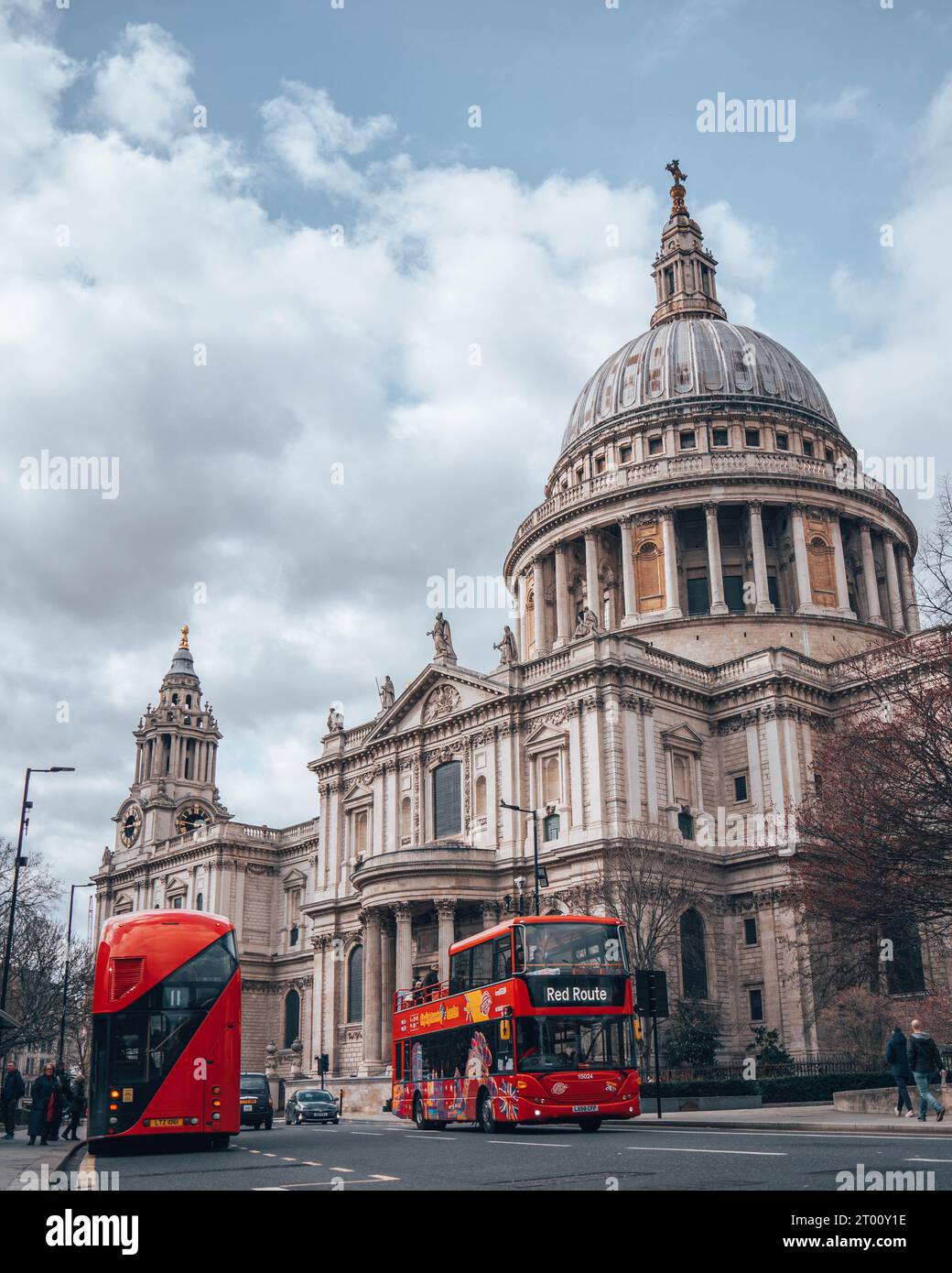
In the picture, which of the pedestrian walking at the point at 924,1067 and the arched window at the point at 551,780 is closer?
the pedestrian walking at the point at 924,1067

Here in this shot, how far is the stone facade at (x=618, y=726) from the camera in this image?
2192 inches

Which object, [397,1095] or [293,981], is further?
[293,981]

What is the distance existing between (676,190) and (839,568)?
36889 mm

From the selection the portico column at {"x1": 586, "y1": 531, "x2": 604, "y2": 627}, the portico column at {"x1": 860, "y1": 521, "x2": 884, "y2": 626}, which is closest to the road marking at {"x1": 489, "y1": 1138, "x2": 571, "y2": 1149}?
the portico column at {"x1": 586, "y1": 531, "x2": 604, "y2": 627}

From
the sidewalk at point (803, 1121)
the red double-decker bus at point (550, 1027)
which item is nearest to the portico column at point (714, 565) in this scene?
the sidewalk at point (803, 1121)

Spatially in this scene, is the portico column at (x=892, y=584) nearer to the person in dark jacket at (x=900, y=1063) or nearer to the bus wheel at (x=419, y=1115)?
the bus wheel at (x=419, y=1115)

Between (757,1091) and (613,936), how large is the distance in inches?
550

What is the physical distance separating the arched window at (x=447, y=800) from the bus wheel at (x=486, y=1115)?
32845 millimetres

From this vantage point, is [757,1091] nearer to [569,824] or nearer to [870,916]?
[870,916]

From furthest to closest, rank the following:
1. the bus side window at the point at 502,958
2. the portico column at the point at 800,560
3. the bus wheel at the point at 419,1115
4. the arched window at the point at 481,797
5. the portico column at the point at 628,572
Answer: the portico column at the point at 628,572, the portico column at the point at 800,560, the arched window at the point at 481,797, the bus wheel at the point at 419,1115, the bus side window at the point at 502,958

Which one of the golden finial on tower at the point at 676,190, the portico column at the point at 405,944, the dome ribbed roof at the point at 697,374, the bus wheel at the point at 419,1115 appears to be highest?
the golden finial on tower at the point at 676,190
